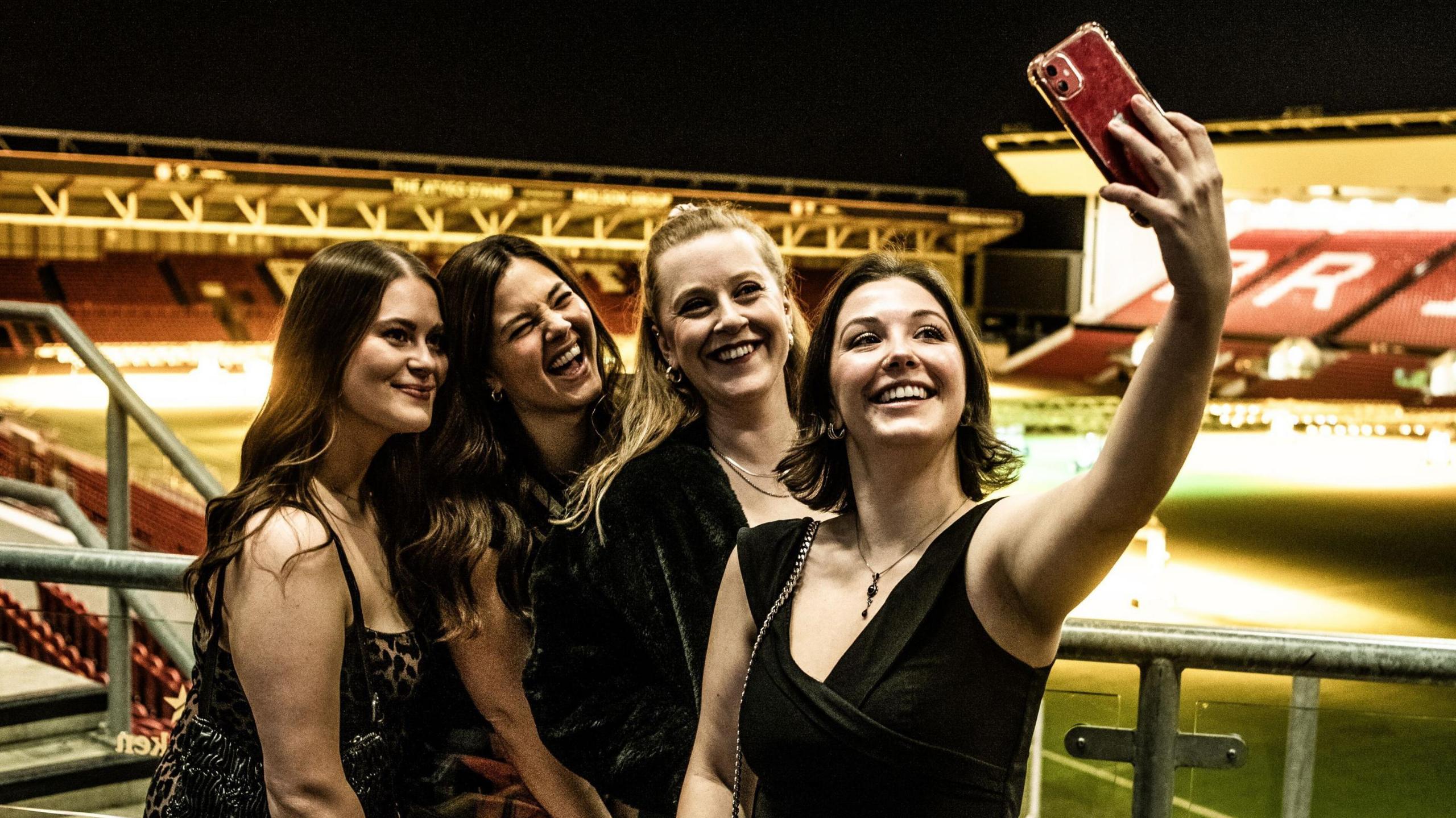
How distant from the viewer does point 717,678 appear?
154 cm

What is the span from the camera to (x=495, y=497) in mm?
2107

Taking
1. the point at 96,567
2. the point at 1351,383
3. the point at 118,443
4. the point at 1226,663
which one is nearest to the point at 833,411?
the point at 1226,663

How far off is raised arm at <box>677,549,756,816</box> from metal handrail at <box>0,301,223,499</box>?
8.08 ft

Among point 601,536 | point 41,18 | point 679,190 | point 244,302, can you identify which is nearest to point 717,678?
point 601,536

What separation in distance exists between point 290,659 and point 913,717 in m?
0.82

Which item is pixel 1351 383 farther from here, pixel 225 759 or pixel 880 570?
pixel 225 759

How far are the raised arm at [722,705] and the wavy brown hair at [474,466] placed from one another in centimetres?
50

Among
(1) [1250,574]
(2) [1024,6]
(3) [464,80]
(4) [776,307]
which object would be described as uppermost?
(2) [1024,6]

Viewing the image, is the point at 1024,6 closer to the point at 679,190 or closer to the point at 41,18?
the point at 679,190

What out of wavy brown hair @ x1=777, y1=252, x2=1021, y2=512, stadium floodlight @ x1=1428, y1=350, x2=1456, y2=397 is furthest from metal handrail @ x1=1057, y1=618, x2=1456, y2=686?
stadium floodlight @ x1=1428, y1=350, x2=1456, y2=397

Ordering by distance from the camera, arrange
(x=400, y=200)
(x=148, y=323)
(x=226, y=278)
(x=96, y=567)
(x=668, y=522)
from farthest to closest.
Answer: (x=226, y=278) → (x=148, y=323) → (x=400, y=200) → (x=96, y=567) → (x=668, y=522)

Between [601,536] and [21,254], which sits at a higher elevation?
[21,254]

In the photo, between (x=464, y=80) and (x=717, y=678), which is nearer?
(x=717, y=678)

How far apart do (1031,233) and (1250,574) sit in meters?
19.9
